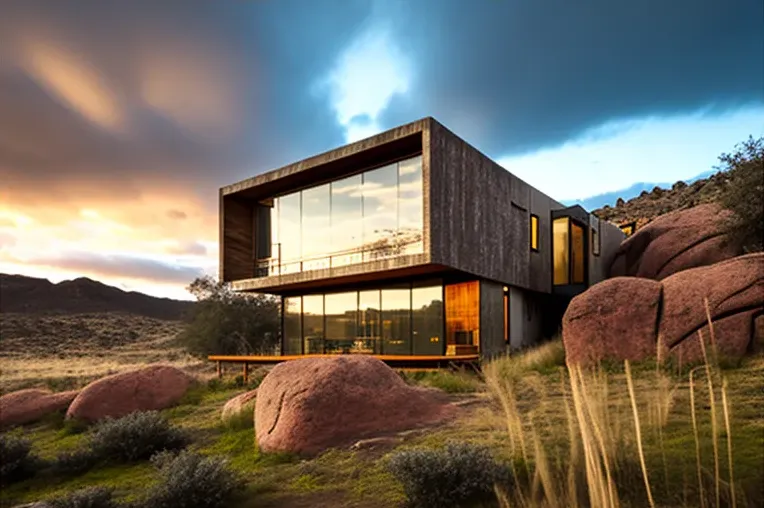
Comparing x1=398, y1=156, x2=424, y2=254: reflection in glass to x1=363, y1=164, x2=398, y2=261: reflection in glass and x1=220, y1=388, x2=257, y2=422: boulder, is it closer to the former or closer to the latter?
x1=363, y1=164, x2=398, y2=261: reflection in glass

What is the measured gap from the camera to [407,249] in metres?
14.6

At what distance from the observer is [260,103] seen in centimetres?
1404

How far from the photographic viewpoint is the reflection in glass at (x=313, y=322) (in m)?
19.2

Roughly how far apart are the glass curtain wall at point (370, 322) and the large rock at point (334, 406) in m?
8.17

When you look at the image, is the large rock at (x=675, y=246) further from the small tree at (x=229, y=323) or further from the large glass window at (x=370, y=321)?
the small tree at (x=229, y=323)

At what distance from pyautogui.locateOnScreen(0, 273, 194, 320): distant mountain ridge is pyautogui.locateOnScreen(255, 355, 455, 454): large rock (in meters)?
71.8

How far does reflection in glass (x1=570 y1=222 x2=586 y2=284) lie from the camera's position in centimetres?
2059

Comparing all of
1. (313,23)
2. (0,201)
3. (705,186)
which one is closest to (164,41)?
(313,23)

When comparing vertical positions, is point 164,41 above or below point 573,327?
above

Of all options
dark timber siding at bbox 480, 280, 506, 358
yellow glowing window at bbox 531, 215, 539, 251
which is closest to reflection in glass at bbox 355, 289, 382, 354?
dark timber siding at bbox 480, 280, 506, 358

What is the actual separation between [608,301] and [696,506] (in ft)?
28.2

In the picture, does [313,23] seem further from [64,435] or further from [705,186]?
[705,186]

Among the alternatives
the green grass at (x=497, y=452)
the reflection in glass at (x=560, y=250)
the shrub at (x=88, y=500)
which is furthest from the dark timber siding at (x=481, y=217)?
the shrub at (x=88, y=500)

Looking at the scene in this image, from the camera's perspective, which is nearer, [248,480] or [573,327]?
[248,480]
